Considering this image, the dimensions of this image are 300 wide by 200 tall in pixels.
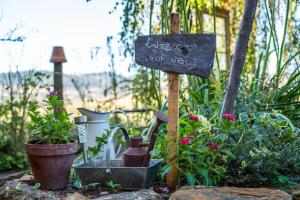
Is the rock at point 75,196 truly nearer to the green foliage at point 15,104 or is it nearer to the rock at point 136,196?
the rock at point 136,196

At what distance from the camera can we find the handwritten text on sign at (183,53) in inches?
88.9

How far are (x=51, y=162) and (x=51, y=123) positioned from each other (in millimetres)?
220

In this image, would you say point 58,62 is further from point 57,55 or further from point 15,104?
point 15,104

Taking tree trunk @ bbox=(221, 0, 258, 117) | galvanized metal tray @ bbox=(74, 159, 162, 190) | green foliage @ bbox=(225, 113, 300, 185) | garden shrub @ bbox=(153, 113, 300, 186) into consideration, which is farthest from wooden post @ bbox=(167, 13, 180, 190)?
tree trunk @ bbox=(221, 0, 258, 117)

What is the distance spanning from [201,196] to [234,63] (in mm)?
895

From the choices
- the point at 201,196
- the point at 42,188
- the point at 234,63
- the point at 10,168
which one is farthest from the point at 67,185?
the point at 10,168

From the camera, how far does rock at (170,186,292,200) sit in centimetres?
208

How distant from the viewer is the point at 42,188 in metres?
2.48

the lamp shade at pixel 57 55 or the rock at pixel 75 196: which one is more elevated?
the lamp shade at pixel 57 55

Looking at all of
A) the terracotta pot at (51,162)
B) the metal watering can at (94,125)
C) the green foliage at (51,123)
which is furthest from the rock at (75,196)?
the metal watering can at (94,125)

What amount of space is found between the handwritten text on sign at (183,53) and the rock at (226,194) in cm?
59

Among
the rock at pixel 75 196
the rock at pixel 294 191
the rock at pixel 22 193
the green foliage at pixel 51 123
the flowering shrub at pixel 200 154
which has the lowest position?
the rock at pixel 22 193

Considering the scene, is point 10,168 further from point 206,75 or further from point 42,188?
point 206,75

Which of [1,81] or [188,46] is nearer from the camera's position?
[188,46]
